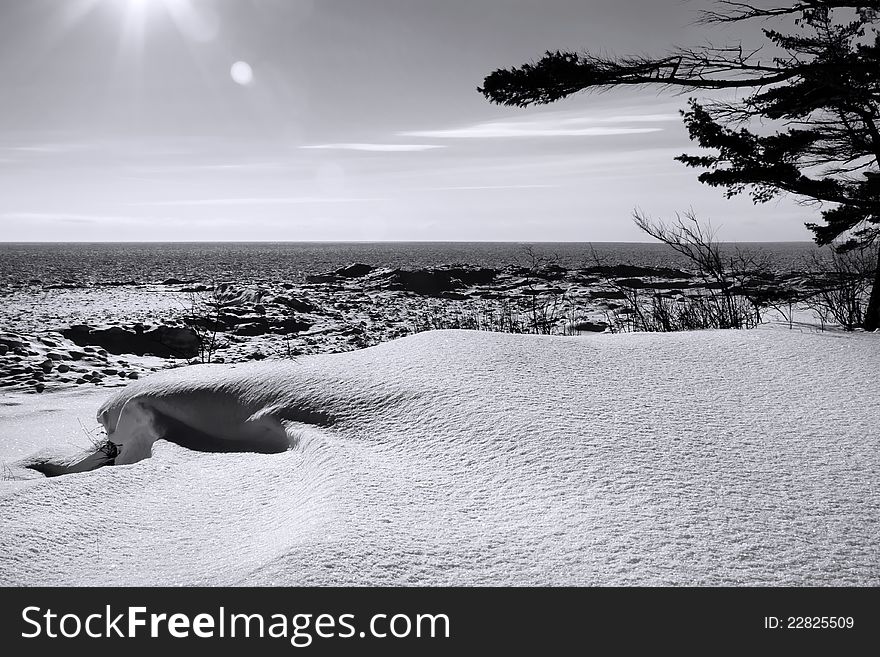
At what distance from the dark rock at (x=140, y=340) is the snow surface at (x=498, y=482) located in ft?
17.2

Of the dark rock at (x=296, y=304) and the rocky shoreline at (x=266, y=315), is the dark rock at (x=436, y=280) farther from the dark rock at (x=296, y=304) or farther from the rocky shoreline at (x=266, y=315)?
the dark rock at (x=296, y=304)

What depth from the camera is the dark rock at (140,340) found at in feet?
25.1

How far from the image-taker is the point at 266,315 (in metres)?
11.1

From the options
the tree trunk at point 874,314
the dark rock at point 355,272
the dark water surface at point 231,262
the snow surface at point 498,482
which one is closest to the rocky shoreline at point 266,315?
the dark rock at point 355,272

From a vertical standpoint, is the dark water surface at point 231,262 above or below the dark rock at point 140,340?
above

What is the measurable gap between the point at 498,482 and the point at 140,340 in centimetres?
757

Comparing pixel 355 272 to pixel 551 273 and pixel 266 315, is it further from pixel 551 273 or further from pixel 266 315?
pixel 266 315

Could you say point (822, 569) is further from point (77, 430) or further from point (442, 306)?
point (442, 306)

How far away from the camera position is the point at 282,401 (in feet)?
8.67

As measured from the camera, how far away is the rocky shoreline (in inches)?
253

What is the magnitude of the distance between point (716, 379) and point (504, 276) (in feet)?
58.1
